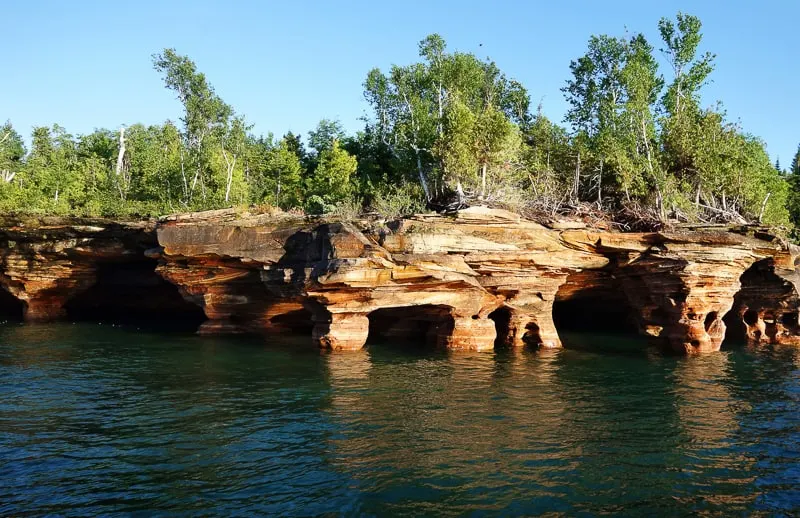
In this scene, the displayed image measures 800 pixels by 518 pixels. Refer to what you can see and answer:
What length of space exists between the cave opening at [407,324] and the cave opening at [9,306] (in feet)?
85.6

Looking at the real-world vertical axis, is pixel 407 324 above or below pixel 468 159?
below

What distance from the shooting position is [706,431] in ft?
45.9

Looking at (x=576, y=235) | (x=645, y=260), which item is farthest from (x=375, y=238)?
(x=645, y=260)

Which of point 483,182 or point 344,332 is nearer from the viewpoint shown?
point 344,332

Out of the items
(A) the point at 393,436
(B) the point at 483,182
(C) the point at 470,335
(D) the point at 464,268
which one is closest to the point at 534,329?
(C) the point at 470,335

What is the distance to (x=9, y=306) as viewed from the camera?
4291 centimetres

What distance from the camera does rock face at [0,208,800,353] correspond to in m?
23.3

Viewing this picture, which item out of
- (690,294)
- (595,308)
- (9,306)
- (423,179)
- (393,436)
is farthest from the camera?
(9,306)

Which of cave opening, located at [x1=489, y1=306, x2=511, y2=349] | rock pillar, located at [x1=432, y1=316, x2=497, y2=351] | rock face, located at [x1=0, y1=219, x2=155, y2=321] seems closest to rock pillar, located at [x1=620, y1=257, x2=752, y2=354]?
cave opening, located at [x1=489, y1=306, x2=511, y2=349]

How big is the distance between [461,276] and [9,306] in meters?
37.3

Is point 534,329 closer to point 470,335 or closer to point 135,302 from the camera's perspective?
point 470,335

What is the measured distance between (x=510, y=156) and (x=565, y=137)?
6899 millimetres

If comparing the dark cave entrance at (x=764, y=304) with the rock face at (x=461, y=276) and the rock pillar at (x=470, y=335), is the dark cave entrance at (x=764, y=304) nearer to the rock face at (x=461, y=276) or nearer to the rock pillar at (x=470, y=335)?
the rock face at (x=461, y=276)

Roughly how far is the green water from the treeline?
34.0ft
